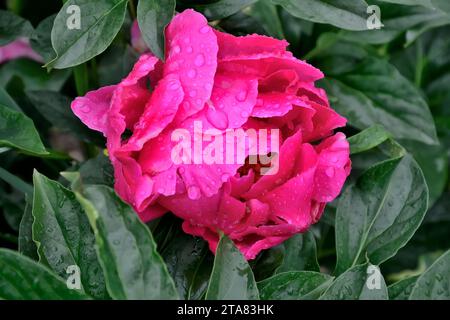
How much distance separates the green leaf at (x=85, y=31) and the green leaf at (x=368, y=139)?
0.90ft

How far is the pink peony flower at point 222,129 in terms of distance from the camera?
645mm

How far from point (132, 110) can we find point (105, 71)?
0.25 m

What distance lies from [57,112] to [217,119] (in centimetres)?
32

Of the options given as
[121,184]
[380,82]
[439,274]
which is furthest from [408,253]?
[121,184]

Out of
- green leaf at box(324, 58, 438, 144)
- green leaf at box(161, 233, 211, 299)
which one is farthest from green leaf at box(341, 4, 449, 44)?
green leaf at box(161, 233, 211, 299)

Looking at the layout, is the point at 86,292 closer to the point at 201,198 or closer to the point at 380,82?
the point at 201,198

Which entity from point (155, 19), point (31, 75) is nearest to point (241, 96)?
point (155, 19)

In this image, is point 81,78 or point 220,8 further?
point 81,78

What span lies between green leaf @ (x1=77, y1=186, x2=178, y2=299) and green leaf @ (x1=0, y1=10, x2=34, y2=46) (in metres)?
0.32

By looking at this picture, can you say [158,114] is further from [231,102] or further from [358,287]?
[358,287]

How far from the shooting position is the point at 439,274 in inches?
25.8

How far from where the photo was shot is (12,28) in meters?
0.84

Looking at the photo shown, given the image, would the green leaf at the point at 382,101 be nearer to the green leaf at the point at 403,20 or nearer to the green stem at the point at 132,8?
the green leaf at the point at 403,20

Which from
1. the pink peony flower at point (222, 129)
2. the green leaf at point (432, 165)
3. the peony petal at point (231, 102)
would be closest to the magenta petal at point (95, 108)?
the pink peony flower at point (222, 129)
